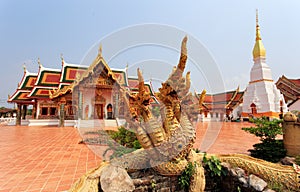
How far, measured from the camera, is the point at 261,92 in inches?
878

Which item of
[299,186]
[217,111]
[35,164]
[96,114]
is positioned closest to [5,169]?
[35,164]

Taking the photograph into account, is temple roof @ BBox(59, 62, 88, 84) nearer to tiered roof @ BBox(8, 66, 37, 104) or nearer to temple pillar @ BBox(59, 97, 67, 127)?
temple pillar @ BBox(59, 97, 67, 127)

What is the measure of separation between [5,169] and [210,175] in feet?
14.1

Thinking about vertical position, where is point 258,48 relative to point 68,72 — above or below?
above

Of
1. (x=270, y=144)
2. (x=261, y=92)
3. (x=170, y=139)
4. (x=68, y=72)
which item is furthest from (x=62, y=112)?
(x=261, y=92)

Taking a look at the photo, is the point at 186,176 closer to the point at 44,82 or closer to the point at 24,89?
the point at 44,82

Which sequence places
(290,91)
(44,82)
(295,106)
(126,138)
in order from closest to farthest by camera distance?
1. (126,138)
2. (44,82)
3. (295,106)
4. (290,91)

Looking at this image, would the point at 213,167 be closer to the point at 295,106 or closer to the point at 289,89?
the point at 295,106

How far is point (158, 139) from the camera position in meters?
2.81

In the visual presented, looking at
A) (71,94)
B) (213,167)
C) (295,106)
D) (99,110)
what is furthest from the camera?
(295,106)

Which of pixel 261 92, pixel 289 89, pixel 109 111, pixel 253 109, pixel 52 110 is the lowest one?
pixel 253 109

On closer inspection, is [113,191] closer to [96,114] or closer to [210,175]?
[210,175]

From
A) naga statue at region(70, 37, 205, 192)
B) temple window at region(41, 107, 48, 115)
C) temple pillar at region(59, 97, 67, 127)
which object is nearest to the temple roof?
temple pillar at region(59, 97, 67, 127)

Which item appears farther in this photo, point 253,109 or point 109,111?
point 253,109
